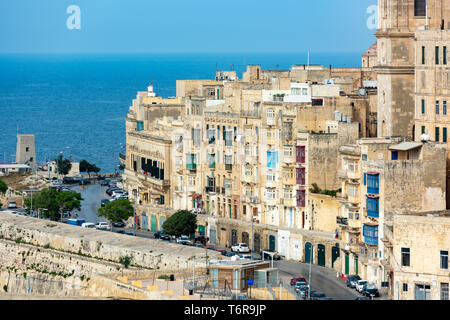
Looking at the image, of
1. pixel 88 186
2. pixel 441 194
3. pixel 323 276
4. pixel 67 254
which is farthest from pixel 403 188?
pixel 88 186

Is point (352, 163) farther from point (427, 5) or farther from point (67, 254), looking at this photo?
point (67, 254)

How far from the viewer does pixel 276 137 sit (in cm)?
7669

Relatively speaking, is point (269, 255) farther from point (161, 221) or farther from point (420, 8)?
point (420, 8)

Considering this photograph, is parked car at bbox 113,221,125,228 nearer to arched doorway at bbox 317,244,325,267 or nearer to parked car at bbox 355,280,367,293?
arched doorway at bbox 317,244,325,267

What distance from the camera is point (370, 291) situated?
6122 cm

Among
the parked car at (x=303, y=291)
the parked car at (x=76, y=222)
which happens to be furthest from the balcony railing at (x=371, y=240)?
the parked car at (x=76, y=222)

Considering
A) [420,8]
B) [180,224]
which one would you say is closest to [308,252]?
[180,224]

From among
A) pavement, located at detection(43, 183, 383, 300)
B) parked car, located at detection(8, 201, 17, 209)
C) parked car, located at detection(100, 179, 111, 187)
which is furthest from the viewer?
parked car, located at detection(100, 179, 111, 187)

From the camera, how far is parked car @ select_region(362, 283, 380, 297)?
61.0 metres

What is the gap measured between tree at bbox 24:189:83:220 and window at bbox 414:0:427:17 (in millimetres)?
27710

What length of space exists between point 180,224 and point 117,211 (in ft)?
24.8

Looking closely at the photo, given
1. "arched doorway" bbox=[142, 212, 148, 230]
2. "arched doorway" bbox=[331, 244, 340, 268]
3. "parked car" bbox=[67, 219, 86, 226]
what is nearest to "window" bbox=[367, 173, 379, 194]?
"arched doorway" bbox=[331, 244, 340, 268]

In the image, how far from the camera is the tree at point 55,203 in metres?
89.9
